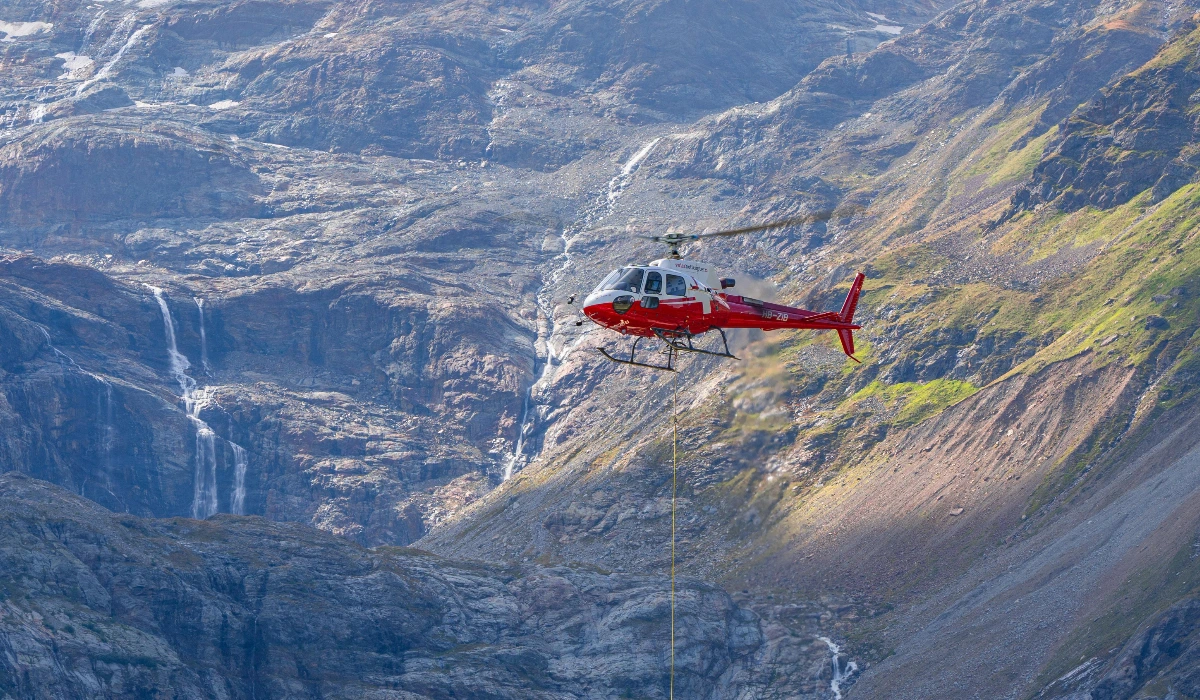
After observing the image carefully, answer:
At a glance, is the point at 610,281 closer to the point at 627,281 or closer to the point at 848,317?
the point at 627,281

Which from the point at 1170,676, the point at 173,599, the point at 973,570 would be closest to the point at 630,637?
the point at 973,570

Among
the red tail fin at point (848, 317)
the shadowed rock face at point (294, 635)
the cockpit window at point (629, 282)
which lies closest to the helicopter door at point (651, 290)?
the cockpit window at point (629, 282)

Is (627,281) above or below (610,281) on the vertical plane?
above

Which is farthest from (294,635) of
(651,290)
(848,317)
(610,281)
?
(651,290)

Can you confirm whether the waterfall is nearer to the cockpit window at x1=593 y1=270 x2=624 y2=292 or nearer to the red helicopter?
the red helicopter

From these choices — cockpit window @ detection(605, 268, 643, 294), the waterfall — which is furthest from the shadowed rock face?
cockpit window @ detection(605, 268, 643, 294)

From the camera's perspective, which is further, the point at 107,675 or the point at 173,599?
the point at 173,599

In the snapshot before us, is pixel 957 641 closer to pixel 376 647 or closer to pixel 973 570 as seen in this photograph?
pixel 973 570
